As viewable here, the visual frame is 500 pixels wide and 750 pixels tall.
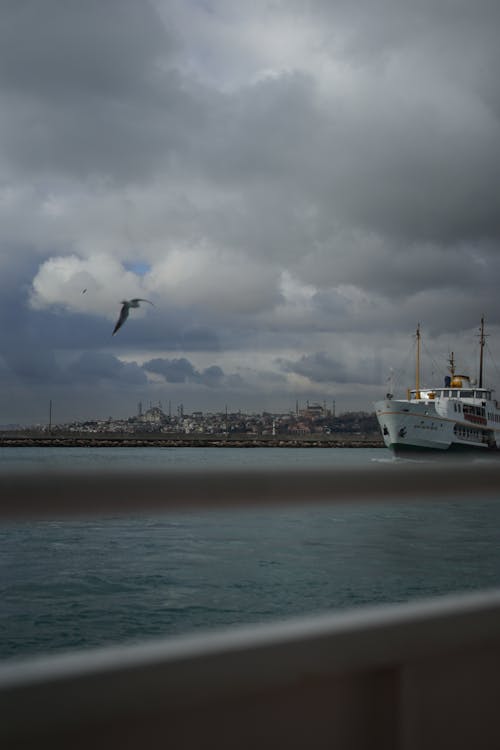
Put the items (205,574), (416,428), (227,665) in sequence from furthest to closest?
(416,428)
(205,574)
(227,665)

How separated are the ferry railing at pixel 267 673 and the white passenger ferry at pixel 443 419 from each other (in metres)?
42.3

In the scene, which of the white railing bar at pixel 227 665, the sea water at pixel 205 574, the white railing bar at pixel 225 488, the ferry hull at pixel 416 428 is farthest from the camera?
the ferry hull at pixel 416 428

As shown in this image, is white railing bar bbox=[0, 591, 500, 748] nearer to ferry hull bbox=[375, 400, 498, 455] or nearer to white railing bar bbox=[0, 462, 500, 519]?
white railing bar bbox=[0, 462, 500, 519]

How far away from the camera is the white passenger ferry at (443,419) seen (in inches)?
1698

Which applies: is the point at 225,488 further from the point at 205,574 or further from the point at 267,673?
the point at 205,574

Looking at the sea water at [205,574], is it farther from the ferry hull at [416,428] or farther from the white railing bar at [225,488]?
the ferry hull at [416,428]

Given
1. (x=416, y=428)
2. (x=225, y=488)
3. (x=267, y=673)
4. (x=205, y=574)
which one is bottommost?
(x=205, y=574)

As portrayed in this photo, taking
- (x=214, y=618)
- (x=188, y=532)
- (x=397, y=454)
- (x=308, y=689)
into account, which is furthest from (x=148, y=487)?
(x=397, y=454)

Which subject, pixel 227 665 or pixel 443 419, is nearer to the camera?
pixel 227 665

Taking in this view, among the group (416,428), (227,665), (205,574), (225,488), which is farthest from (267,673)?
(416,428)

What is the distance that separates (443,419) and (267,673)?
146ft

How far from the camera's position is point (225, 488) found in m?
1.06

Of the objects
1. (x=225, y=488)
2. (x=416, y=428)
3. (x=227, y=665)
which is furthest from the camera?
(x=416, y=428)

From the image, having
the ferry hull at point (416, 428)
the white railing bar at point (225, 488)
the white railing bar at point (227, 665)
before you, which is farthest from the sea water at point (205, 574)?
the ferry hull at point (416, 428)
